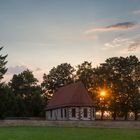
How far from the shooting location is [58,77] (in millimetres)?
112188

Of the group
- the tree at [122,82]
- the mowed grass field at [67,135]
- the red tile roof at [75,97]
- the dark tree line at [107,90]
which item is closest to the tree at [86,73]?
the dark tree line at [107,90]

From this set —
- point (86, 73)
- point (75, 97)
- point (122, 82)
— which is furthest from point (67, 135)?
point (86, 73)

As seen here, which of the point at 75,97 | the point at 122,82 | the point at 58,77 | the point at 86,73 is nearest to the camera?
the point at 75,97

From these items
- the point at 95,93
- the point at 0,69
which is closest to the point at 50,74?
the point at 95,93

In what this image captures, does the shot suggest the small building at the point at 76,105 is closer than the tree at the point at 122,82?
Yes

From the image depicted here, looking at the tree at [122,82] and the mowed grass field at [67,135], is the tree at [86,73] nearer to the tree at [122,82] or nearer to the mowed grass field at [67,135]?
the tree at [122,82]

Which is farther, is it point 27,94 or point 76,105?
point 27,94

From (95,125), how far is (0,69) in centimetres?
2944

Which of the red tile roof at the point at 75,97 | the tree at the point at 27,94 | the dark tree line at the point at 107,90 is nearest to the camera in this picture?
the red tile roof at the point at 75,97

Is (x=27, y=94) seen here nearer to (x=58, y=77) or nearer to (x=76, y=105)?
(x=58, y=77)

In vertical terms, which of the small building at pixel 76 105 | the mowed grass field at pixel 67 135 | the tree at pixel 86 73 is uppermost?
the tree at pixel 86 73

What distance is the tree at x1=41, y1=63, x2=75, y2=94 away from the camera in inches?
4402

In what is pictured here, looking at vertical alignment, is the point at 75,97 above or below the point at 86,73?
below

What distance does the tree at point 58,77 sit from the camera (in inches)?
4402
